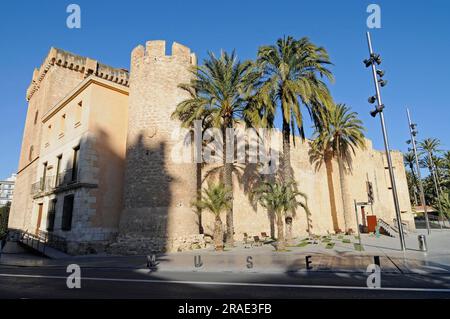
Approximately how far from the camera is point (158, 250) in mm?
17594

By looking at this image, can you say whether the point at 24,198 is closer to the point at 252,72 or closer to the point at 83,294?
the point at 252,72

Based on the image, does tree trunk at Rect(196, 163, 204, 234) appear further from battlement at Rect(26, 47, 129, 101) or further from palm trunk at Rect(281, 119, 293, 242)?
battlement at Rect(26, 47, 129, 101)

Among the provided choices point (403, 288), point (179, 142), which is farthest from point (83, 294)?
point (179, 142)

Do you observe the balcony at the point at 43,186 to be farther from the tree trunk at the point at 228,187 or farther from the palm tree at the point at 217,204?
the tree trunk at the point at 228,187

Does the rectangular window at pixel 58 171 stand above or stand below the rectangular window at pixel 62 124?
below

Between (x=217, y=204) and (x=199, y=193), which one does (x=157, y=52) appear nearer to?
(x=199, y=193)

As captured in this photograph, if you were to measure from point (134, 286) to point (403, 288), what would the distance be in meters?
6.62

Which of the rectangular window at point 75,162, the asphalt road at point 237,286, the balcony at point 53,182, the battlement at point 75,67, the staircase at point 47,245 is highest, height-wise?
the battlement at point 75,67

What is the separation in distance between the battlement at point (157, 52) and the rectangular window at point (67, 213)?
10588 mm

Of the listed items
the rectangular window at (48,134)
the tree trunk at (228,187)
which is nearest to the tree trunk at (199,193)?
the tree trunk at (228,187)

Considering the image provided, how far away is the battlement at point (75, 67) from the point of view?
29672 millimetres

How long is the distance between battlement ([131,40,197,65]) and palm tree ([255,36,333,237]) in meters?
5.97

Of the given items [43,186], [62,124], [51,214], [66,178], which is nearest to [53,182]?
[43,186]

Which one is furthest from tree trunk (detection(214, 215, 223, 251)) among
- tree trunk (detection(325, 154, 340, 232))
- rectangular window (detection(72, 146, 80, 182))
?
tree trunk (detection(325, 154, 340, 232))
